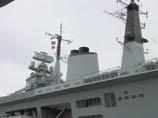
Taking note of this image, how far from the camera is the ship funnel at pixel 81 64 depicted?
15.5 metres

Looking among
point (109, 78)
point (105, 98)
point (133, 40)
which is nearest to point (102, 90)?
point (105, 98)

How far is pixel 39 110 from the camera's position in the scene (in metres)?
16.1

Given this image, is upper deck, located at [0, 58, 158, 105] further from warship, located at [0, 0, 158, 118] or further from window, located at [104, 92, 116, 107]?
window, located at [104, 92, 116, 107]

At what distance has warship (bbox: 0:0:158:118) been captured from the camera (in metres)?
10.3

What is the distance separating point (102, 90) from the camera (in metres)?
12.1

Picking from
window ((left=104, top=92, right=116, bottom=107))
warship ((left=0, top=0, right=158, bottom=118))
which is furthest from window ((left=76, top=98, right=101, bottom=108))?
window ((left=104, top=92, right=116, bottom=107))

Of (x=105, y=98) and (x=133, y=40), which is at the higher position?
(x=133, y=40)

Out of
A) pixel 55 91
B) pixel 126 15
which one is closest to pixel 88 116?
pixel 55 91

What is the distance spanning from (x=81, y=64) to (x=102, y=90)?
3981 millimetres

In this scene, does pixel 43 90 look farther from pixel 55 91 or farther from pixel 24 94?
pixel 24 94

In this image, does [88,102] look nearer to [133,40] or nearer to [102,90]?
[102,90]

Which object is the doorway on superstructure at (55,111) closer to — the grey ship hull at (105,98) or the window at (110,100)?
the grey ship hull at (105,98)

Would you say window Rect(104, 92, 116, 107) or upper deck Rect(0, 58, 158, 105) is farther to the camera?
window Rect(104, 92, 116, 107)

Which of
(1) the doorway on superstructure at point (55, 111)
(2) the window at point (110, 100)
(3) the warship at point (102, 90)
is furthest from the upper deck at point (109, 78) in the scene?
(1) the doorway on superstructure at point (55, 111)
